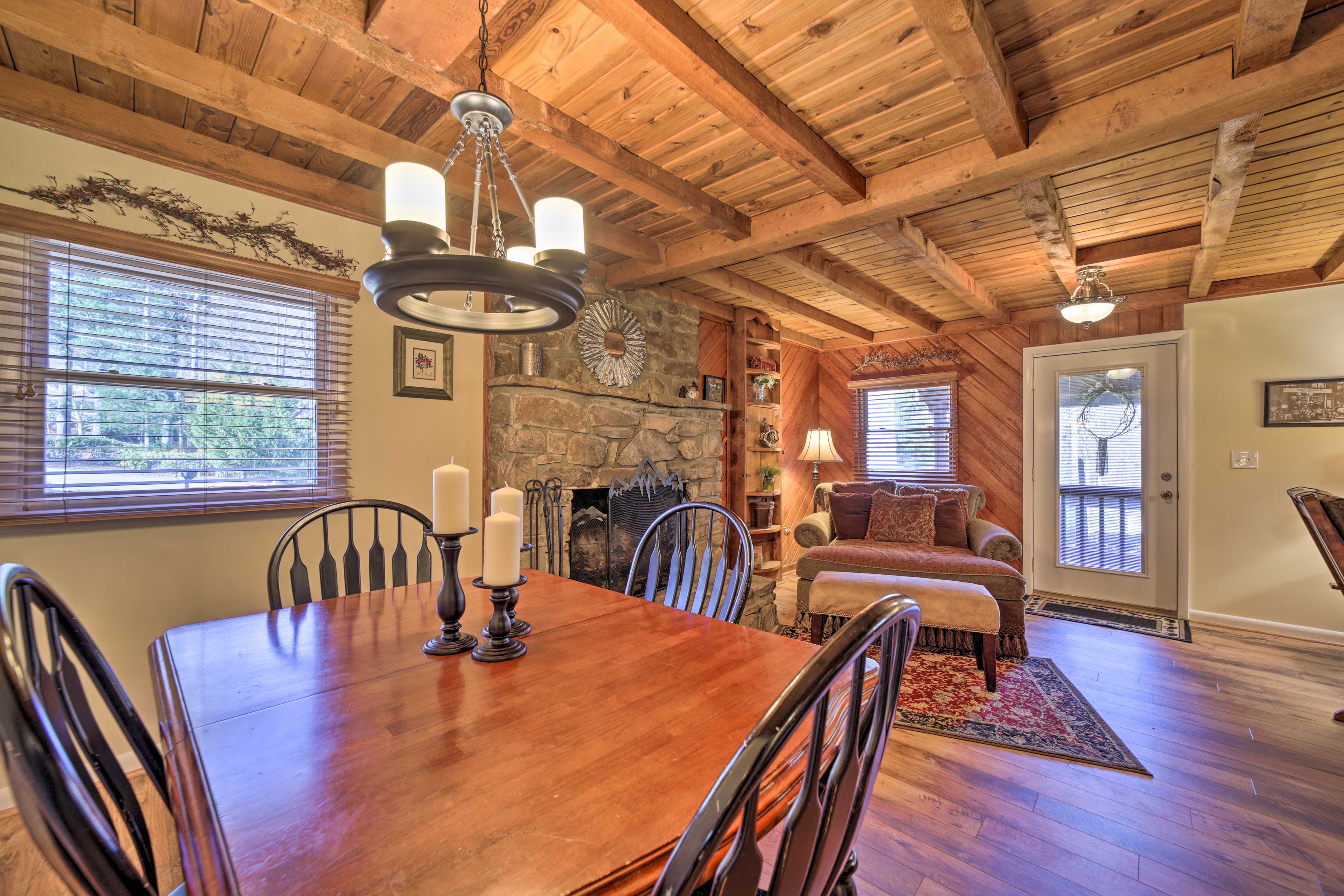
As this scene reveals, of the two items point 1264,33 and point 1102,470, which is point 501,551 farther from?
point 1102,470

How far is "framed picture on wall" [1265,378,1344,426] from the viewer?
3.41m

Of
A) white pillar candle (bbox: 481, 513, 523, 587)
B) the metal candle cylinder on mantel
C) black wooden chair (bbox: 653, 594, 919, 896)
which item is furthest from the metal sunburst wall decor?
black wooden chair (bbox: 653, 594, 919, 896)

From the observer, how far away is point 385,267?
38.4 inches

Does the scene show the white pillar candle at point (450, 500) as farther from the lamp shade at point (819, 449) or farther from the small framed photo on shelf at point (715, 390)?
the lamp shade at point (819, 449)

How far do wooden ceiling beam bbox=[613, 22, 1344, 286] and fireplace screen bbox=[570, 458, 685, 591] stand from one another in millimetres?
1608

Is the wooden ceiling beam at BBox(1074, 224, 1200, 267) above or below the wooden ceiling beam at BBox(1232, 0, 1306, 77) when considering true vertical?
above

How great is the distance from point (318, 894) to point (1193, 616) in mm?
5237

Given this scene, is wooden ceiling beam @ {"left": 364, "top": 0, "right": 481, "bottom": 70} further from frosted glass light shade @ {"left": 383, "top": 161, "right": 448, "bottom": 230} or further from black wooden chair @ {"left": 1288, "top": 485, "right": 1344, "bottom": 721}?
black wooden chair @ {"left": 1288, "top": 485, "right": 1344, "bottom": 721}

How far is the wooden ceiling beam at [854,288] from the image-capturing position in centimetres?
326

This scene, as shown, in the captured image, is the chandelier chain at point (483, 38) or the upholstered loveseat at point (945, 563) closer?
the chandelier chain at point (483, 38)

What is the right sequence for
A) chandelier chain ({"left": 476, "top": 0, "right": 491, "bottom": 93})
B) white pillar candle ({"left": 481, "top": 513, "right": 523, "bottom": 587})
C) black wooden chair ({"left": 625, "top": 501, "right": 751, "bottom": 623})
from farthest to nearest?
black wooden chair ({"left": 625, "top": 501, "right": 751, "bottom": 623}) → chandelier chain ({"left": 476, "top": 0, "right": 491, "bottom": 93}) → white pillar candle ({"left": 481, "top": 513, "right": 523, "bottom": 587})

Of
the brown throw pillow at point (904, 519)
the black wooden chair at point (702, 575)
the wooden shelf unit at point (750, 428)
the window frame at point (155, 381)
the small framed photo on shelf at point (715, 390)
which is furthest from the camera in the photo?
the wooden shelf unit at point (750, 428)

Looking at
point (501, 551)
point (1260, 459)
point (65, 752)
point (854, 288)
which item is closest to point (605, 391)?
point (854, 288)

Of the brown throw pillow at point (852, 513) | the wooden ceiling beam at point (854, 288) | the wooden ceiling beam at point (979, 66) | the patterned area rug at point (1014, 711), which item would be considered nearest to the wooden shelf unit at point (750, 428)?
the brown throw pillow at point (852, 513)
